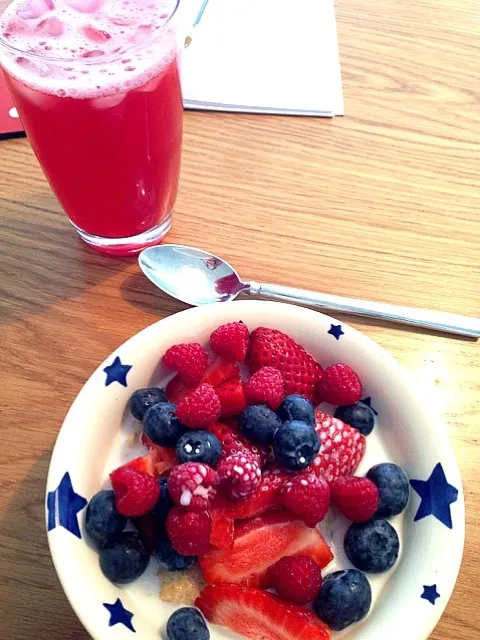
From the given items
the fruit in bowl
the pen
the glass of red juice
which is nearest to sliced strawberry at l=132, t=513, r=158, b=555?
the fruit in bowl

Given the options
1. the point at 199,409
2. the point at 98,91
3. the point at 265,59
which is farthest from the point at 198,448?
the point at 265,59

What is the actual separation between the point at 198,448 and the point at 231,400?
9cm

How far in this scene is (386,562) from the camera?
26.2 inches

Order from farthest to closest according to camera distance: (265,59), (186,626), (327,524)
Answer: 1. (265,59)
2. (327,524)
3. (186,626)

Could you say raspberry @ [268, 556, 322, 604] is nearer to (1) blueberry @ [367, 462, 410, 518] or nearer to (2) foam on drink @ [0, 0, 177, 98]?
(1) blueberry @ [367, 462, 410, 518]

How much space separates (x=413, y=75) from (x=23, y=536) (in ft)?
3.29

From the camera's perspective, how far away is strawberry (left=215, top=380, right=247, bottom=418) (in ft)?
2.44

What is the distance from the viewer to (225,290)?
92cm

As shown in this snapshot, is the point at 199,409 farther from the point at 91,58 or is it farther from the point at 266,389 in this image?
the point at 91,58

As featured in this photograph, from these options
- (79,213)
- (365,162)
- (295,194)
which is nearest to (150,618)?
(79,213)

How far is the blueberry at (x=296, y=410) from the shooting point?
2.36 feet

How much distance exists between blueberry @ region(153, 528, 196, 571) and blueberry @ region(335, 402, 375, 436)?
24 centimetres

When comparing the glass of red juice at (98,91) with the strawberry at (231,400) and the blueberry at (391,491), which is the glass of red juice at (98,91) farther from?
the blueberry at (391,491)

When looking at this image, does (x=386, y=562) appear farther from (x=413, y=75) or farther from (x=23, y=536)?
(x=413, y=75)
